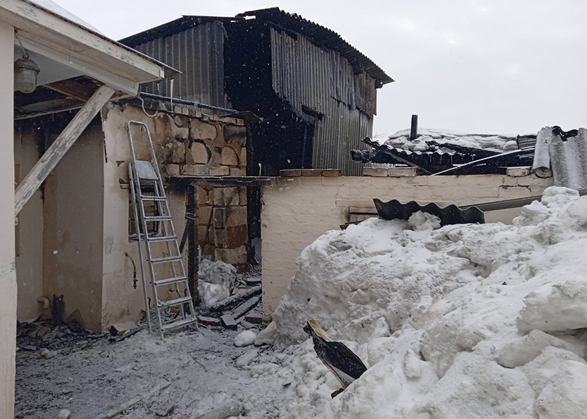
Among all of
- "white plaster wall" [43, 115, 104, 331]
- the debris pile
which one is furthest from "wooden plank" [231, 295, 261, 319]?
"white plaster wall" [43, 115, 104, 331]

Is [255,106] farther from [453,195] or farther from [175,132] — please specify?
[453,195]

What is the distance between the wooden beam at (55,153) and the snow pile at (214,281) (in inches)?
137

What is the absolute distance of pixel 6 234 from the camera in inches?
108

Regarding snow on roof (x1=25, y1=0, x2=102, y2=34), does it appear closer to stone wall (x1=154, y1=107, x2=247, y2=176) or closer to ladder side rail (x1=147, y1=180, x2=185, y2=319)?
ladder side rail (x1=147, y1=180, x2=185, y2=319)

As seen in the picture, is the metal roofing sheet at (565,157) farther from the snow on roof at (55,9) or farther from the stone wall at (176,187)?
the snow on roof at (55,9)

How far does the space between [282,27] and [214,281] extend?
4.86 metres

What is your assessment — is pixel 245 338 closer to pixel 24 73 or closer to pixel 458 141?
pixel 24 73

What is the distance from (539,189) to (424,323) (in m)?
2.66

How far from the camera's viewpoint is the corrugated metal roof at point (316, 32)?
7617 mm

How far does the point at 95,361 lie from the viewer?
463 centimetres

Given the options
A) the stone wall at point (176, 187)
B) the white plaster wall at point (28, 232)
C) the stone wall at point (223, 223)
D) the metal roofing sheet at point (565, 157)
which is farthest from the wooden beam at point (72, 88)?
the metal roofing sheet at point (565, 157)

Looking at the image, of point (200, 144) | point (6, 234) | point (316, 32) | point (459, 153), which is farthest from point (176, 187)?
point (316, 32)

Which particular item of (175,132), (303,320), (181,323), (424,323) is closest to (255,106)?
Result: (175,132)

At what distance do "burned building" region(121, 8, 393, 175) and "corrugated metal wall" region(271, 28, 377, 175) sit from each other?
0.07 ft
